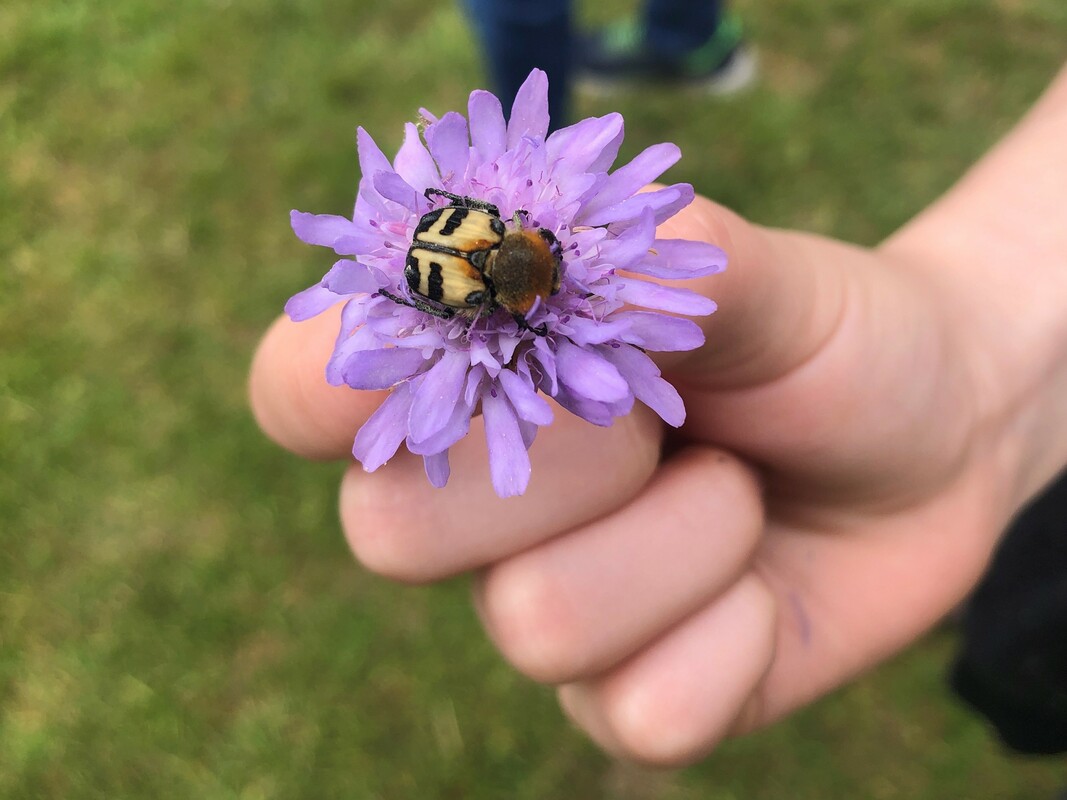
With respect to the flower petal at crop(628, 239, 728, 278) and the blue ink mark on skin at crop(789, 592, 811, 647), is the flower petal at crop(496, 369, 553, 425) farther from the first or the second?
the blue ink mark on skin at crop(789, 592, 811, 647)

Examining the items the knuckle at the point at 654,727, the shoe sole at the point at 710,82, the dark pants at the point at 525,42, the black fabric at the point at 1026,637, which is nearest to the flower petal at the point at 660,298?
the knuckle at the point at 654,727

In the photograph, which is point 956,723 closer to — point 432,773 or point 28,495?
point 432,773

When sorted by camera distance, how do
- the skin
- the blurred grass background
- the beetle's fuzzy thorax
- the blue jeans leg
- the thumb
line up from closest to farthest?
the beetle's fuzzy thorax, the thumb, the skin, the blurred grass background, the blue jeans leg

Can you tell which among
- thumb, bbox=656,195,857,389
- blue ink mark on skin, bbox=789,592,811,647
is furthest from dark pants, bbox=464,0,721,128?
blue ink mark on skin, bbox=789,592,811,647

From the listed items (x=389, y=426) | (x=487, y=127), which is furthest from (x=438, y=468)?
(x=487, y=127)

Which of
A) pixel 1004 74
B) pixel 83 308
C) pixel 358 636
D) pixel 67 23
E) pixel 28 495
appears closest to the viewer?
pixel 358 636

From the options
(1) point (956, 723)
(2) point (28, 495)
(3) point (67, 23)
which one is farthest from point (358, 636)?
(3) point (67, 23)

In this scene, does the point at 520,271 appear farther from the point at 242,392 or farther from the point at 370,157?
the point at 242,392

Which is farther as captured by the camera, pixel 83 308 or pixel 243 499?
pixel 83 308
